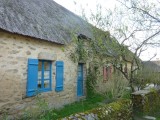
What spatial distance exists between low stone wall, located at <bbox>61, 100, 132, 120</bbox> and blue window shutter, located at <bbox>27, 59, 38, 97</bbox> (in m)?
3.70

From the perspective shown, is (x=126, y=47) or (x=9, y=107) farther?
(x=126, y=47)

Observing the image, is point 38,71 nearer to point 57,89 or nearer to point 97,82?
point 57,89

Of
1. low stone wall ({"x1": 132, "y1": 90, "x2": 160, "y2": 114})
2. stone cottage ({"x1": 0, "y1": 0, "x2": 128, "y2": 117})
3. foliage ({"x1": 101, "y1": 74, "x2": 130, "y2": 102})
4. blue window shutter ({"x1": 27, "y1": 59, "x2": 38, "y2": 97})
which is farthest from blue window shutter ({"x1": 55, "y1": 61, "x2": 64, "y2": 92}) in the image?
low stone wall ({"x1": 132, "y1": 90, "x2": 160, "y2": 114})

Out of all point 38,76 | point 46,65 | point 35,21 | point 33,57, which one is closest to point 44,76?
point 38,76

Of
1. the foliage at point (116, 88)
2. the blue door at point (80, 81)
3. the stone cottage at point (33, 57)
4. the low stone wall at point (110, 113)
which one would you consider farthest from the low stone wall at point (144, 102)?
Answer: the blue door at point (80, 81)

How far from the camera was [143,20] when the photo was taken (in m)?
9.33

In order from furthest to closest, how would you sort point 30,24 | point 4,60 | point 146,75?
point 146,75
point 30,24
point 4,60

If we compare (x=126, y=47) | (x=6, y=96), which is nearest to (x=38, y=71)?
(x=6, y=96)

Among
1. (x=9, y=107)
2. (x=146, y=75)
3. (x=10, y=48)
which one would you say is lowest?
(x=9, y=107)

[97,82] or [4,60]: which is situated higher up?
[4,60]

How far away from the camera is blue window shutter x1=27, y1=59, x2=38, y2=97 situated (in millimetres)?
7953

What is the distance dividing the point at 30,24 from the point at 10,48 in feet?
4.98

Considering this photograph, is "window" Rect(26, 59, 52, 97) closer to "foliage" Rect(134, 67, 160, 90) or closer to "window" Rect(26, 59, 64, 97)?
"window" Rect(26, 59, 64, 97)

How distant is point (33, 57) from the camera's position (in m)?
8.28
